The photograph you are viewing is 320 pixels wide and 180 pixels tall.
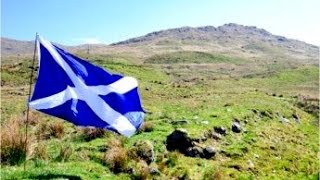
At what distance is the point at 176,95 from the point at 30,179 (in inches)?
1045

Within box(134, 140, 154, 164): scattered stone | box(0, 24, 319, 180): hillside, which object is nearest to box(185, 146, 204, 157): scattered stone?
box(0, 24, 319, 180): hillside

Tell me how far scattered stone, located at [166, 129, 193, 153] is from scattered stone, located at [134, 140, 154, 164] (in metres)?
1.68

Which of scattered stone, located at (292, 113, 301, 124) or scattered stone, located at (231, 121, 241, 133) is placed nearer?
scattered stone, located at (231, 121, 241, 133)

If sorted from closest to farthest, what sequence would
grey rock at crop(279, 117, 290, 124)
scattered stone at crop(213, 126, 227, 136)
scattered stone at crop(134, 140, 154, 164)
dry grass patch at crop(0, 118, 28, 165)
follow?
dry grass patch at crop(0, 118, 28, 165)
scattered stone at crop(134, 140, 154, 164)
scattered stone at crop(213, 126, 227, 136)
grey rock at crop(279, 117, 290, 124)

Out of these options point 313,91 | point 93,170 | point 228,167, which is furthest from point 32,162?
point 313,91

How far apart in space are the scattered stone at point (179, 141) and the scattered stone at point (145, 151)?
5.52ft

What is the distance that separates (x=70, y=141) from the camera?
21344 mm

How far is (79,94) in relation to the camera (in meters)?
15.9

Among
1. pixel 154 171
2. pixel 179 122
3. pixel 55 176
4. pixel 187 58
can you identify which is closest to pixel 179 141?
pixel 154 171

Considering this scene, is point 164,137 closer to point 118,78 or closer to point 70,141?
point 70,141

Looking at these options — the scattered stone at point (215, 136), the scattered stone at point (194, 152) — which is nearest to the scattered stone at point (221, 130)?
the scattered stone at point (215, 136)

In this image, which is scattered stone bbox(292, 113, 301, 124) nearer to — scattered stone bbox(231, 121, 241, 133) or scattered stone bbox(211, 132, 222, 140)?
scattered stone bbox(231, 121, 241, 133)

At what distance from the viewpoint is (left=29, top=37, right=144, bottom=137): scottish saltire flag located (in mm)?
15609

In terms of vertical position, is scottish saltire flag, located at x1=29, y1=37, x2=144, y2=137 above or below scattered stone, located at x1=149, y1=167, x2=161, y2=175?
above
